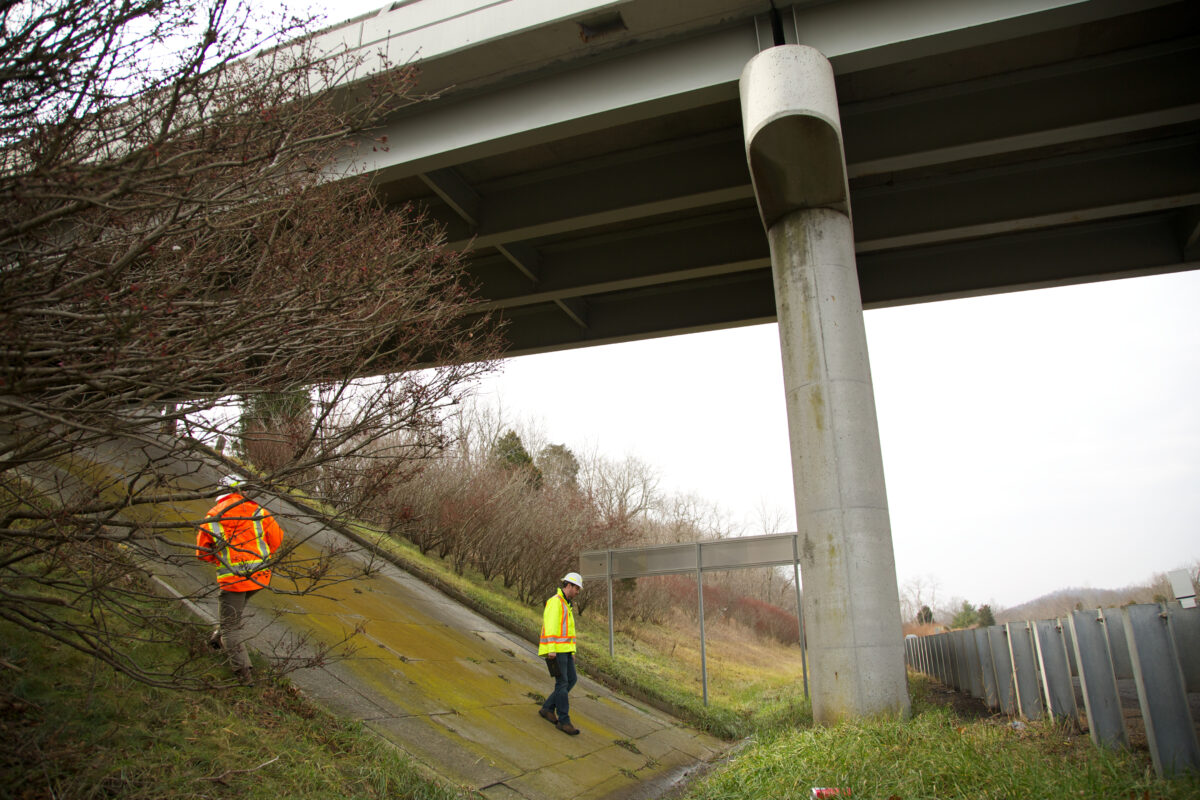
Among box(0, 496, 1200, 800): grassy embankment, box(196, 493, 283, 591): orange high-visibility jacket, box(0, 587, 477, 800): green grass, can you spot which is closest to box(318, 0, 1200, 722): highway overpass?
box(0, 496, 1200, 800): grassy embankment

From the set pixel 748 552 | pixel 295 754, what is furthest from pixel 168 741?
pixel 748 552

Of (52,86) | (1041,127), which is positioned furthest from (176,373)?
(1041,127)

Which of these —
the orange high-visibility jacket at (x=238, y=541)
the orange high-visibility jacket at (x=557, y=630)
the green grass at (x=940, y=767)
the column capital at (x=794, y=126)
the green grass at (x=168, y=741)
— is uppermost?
the column capital at (x=794, y=126)

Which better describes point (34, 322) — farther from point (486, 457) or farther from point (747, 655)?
point (747, 655)

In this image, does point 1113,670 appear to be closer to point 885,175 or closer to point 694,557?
point 885,175

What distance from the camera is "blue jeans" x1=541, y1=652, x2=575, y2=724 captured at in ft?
32.3

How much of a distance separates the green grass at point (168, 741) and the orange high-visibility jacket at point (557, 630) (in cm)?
322

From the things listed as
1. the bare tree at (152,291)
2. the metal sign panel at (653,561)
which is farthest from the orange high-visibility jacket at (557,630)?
the metal sign panel at (653,561)

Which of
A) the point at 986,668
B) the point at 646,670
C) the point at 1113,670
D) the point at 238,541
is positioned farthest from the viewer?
the point at 646,670

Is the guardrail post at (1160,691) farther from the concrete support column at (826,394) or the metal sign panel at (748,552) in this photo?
the metal sign panel at (748,552)

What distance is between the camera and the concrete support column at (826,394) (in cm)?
909

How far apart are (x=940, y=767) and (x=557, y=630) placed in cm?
516

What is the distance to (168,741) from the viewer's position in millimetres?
5383

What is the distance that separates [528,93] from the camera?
38.0ft
